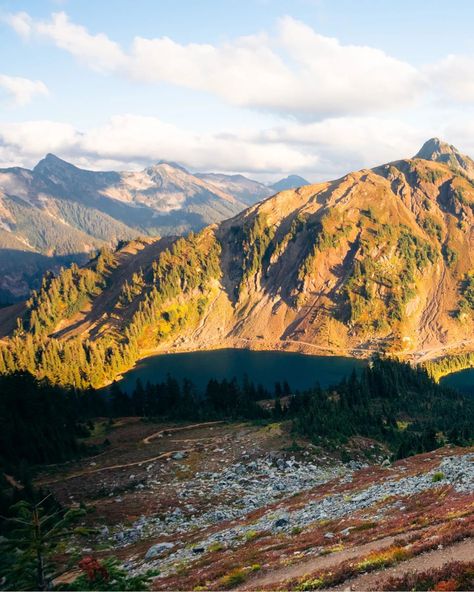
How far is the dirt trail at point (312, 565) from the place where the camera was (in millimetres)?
24312

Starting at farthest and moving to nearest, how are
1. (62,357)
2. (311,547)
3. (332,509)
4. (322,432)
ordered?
1. (62,357)
2. (322,432)
3. (332,509)
4. (311,547)

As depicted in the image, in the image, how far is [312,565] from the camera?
25.4m

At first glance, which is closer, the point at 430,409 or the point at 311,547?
the point at 311,547

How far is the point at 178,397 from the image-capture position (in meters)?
132

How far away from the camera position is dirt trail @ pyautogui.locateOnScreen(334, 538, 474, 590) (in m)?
19.7

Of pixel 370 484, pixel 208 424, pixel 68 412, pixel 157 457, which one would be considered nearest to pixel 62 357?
pixel 68 412

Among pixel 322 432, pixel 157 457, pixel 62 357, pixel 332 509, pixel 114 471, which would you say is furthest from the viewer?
pixel 62 357

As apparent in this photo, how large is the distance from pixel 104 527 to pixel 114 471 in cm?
2110

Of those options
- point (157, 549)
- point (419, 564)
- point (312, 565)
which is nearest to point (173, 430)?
point (157, 549)

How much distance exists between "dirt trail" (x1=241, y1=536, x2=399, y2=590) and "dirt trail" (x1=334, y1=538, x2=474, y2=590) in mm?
3684

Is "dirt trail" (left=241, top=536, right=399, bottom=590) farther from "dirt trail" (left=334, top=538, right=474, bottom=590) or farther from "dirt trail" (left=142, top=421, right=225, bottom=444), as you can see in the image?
"dirt trail" (left=142, top=421, right=225, bottom=444)

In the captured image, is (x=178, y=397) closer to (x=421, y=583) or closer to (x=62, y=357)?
(x=62, y=357)

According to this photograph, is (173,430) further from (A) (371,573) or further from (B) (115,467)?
(A) (371,573)

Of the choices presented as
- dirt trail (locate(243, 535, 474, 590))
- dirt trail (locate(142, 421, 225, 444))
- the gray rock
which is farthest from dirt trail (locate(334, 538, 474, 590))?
dirt trail (locate(142, 421, 225, 444))
